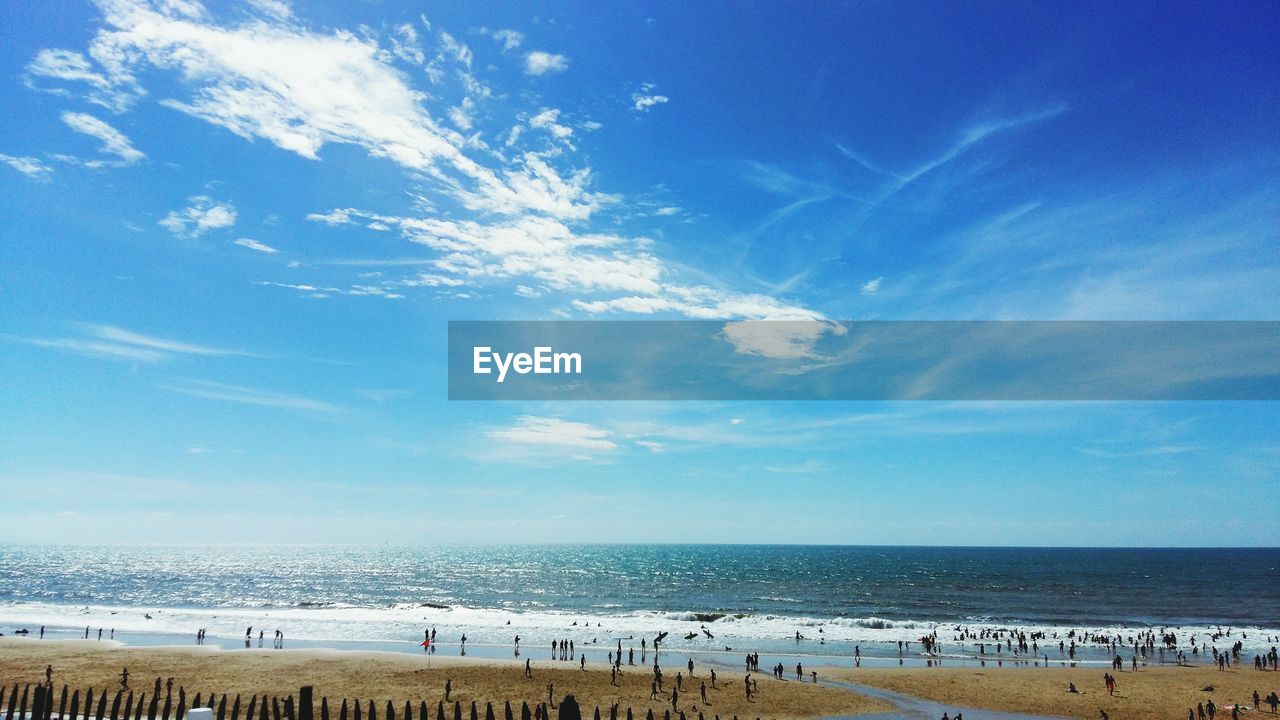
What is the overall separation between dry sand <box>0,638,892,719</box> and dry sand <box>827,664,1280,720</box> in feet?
17.6

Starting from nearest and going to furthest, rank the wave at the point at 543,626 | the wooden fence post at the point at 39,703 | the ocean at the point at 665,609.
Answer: the wooden fence post at the point at 39,703 → the wave at the point at 543,626 → the ocean at the point at 665,609

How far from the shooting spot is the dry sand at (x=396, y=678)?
33.7 m

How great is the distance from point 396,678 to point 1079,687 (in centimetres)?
3672

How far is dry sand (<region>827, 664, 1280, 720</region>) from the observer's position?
34875 millimetres

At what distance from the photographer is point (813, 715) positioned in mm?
32875

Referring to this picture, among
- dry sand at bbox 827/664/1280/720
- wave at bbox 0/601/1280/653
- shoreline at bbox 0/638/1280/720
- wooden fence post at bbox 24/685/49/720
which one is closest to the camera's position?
wooden fence post at bbox 24/685/49/720

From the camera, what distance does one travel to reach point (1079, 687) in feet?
130

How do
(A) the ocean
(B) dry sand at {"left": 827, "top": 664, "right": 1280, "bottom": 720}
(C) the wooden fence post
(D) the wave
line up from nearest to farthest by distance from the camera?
(C) the wooden fence post
(B) dry sand at {"left": 827, "top": 664, "right": 1280, "bottom": 720}
(D) the wave
(A) the ocean

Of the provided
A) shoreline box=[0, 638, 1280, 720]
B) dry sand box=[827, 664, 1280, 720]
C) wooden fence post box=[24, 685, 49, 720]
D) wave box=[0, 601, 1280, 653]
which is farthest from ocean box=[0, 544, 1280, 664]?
wooden fence post box=[24, 685, 49, 720]

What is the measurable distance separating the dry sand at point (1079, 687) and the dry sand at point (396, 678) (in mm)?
5378

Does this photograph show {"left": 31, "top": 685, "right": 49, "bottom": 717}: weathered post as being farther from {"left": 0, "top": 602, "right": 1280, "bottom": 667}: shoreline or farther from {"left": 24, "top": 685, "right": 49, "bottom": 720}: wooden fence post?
{"left": 0, "top": 602, "right": 1280, "bottom": 667}: shoreline

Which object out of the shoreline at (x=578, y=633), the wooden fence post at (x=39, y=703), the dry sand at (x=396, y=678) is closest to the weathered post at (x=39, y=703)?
the wooden fence post at (x=39, y=703)

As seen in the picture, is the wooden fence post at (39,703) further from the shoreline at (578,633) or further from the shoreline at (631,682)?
the shoreline at (578,633)

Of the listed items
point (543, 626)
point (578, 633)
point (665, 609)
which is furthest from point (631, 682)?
point (665, 609)
